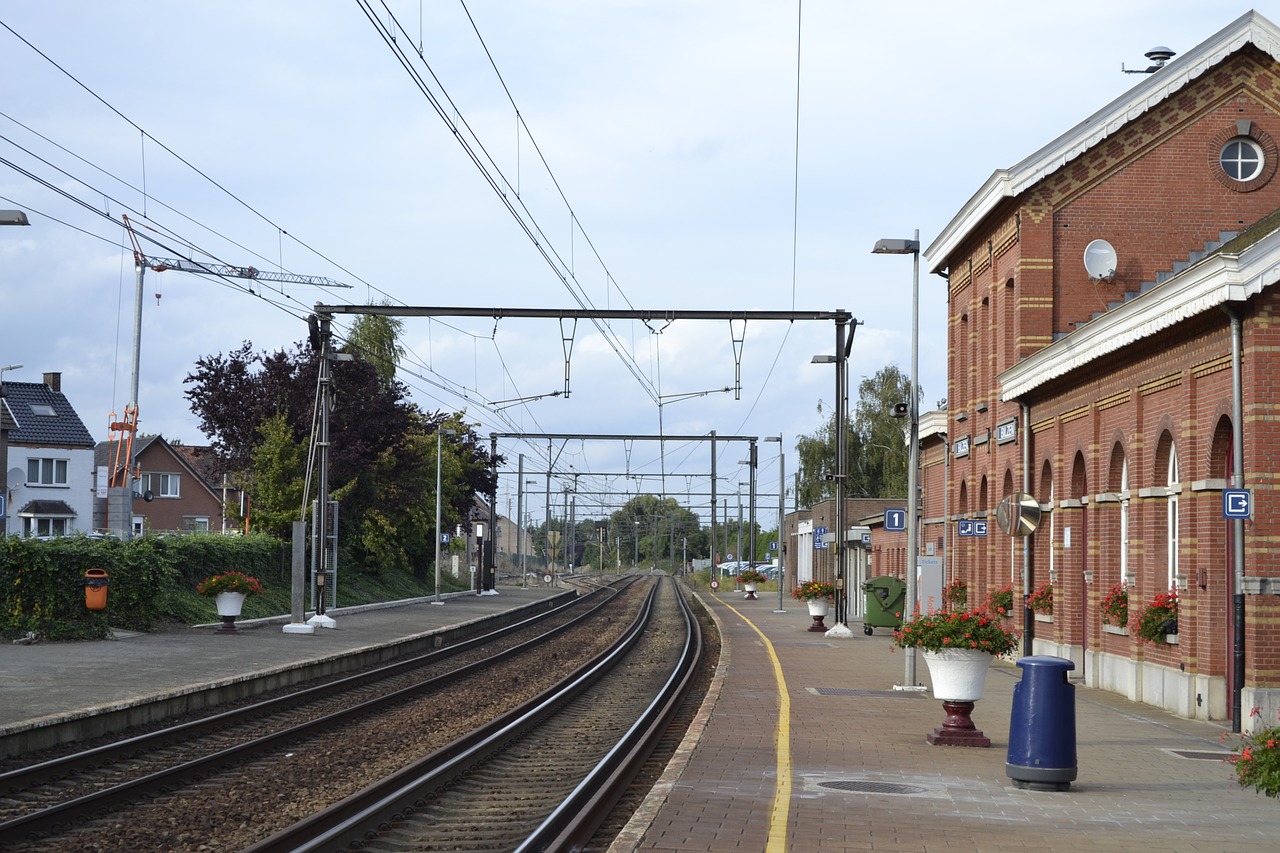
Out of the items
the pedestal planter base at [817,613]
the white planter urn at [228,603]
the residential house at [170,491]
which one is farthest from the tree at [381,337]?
the white planter urn at [228,603]

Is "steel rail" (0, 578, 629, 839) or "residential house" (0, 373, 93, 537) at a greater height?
"residential house" (0, 373, 93, 537)

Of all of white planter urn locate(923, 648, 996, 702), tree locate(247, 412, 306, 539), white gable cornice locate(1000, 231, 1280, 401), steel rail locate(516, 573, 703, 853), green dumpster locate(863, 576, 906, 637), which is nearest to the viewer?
steel rail locate(516, 573, 703, 853)

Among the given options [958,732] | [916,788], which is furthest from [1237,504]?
[916,788]

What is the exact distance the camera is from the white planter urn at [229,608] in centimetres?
2945

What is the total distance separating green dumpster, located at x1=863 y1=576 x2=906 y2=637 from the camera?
118 feet

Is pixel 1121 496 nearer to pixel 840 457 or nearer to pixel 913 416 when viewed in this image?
pixel 913 416

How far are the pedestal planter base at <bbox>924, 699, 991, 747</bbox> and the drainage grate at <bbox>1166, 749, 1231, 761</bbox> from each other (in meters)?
1.71

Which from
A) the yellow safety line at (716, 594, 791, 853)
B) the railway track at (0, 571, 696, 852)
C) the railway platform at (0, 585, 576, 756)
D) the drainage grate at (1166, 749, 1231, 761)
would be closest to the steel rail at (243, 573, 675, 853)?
the railway track at (0, 571, 696, 852)

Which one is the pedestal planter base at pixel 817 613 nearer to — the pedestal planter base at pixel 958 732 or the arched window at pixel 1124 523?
the arched window at pixel 1124 523

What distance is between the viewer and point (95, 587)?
990 inches

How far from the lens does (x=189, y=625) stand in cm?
3000

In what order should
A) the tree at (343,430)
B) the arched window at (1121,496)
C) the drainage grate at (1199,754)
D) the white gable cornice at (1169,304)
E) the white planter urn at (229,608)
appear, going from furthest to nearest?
1. the tree at (343,430)
2. the white planter urn at (229,608)
3. the arched window at (1121,496)
4. the white gable cornice at (1169,304)
5. the drainage grate at (1199,754)

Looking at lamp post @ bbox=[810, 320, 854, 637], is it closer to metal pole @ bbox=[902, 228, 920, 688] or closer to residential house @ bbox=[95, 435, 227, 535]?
metal pole @ bbox=[902, 228, 920, 688]

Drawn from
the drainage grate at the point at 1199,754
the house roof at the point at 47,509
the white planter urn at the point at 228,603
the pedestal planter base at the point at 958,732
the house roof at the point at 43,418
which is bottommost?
the drainage grate at the point at 1199,754
